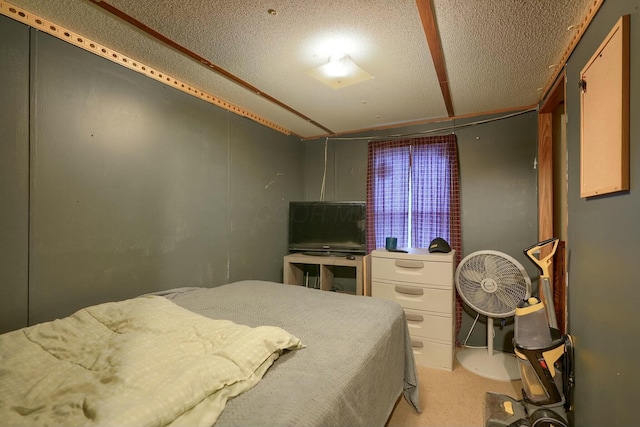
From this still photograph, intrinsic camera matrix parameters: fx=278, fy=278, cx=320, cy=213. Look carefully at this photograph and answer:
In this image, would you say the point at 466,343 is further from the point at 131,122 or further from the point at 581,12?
the point at 131,122

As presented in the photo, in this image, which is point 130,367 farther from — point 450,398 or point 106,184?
point 450,398

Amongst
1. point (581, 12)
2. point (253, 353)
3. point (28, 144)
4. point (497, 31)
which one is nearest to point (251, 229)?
point (28, 144)

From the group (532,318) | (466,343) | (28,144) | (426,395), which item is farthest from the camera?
(466,343)

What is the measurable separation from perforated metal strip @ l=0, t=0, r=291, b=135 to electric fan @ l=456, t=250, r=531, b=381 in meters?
2.48

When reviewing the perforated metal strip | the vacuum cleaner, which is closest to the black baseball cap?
the vacuum cleaner

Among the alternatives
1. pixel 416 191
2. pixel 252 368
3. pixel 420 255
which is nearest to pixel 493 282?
pixel 420 255

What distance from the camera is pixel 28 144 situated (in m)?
1.35

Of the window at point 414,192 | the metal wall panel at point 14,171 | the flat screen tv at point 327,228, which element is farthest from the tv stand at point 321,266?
the metal wall panel at point 14,171

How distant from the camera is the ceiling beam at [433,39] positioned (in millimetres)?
1273

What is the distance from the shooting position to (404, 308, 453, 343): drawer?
2.30 meters

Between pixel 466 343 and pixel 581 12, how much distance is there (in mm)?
2616

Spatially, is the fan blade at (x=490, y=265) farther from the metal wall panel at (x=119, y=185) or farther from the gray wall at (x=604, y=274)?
the metal wall panel at (x=119, y=185)

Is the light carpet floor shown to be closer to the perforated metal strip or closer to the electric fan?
the electric fan

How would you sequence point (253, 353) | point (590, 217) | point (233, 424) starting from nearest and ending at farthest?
1. point (233, 424)
2. point (253, 353)
3. point (590, 217)
